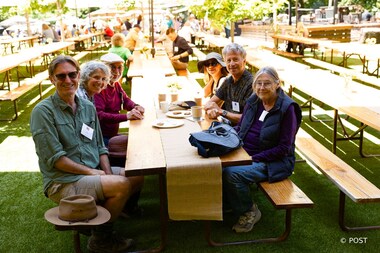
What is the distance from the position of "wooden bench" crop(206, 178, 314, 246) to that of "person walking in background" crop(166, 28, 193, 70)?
6.40 meters

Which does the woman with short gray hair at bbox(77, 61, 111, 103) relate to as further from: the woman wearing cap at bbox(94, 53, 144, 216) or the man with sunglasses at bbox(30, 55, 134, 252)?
the man with sunglasses at bbox(30, 55, 134, 252)

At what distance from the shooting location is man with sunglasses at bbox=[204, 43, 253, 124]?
3951 mm

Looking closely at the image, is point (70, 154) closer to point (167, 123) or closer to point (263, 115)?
point (167, 123)

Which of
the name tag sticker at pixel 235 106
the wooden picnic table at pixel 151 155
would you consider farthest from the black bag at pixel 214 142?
the name tag sticker at pixel 235 106

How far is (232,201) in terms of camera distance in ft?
10.9

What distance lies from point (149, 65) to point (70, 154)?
5.32m

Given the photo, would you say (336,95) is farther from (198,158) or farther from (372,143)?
(198,158)

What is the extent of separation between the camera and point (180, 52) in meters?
9.66

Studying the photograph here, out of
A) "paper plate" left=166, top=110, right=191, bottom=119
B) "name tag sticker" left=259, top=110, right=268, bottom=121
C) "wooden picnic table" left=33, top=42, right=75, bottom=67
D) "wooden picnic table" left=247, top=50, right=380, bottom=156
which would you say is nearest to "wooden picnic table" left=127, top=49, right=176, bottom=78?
"wooden picnic table" left=247, top=50, right=380, bottom=156

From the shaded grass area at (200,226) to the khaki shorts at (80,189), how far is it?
556mm

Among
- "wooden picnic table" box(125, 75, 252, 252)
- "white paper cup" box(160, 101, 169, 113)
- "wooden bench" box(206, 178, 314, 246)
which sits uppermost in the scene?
"white paper cup" box(160, 101, 169, 113)

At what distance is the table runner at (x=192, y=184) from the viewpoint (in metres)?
2.84

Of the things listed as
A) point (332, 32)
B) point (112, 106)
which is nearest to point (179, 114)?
point (112, 106)

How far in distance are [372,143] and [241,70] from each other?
8.13 feet
